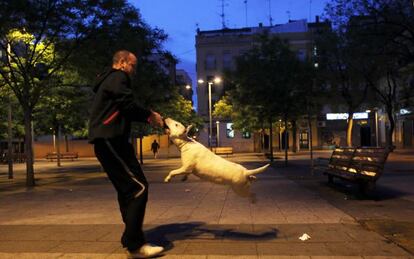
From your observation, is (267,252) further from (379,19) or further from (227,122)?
(227,122)

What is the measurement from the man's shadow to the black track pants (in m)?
0.71

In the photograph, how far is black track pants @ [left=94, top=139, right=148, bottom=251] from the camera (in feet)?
19.7

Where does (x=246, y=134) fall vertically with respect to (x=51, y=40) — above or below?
below

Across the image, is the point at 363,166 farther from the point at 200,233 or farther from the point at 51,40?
the point at 51,40

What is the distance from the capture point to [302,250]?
6438mm

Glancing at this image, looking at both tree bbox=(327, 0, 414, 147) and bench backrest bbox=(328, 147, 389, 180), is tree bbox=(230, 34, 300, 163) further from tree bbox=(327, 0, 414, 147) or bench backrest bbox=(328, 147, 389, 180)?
bench backrest bbox=(328, 147, 389, 180)

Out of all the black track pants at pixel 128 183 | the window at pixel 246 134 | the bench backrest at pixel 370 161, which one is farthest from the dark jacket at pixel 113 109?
the window at pixel 246 134

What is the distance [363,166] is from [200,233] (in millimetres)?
6015

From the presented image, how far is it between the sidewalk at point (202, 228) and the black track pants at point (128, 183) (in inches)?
17.6

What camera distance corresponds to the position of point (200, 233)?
7.68m

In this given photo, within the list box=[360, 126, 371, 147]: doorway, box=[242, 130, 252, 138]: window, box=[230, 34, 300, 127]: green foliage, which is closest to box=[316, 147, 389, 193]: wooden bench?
box=[230, 34, 300, 127]: green foliage

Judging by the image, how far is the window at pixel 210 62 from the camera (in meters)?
75.6

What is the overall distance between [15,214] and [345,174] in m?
7.57

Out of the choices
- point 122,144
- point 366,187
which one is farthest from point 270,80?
point 122,144
